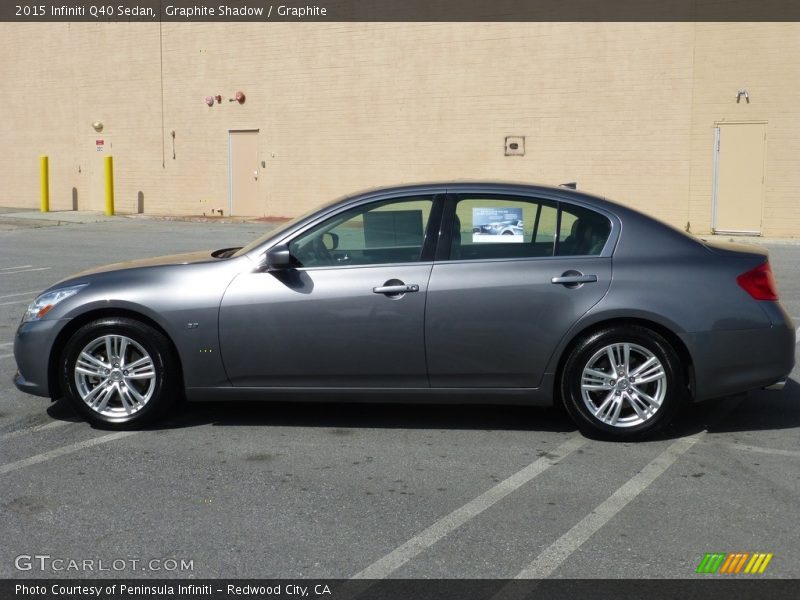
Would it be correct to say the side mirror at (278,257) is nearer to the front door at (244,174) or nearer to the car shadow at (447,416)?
the car shadow at (447,416)

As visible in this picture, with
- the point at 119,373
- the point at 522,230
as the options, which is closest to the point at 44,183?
the point at 119,373

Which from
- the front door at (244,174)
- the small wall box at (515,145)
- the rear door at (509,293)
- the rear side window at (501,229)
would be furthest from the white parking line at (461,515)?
the front door at (244,174)

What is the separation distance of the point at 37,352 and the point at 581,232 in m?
3.46

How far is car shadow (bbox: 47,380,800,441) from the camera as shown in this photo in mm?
6340

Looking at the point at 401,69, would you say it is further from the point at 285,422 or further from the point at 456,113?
the point at 285,422

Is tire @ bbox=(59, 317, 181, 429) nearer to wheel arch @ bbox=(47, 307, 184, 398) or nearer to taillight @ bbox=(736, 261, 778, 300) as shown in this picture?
wheel arch @ bbox=(47, 307, 184, 398)

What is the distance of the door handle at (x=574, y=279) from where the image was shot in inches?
231

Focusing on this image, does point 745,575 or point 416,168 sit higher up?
point 416,168

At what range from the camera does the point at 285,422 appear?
6465 millimetres

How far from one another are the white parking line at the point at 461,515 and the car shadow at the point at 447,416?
0.56 metres

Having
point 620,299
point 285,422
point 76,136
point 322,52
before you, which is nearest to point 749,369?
point 620,299
